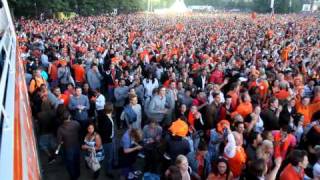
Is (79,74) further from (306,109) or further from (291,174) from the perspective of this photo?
(291,174)

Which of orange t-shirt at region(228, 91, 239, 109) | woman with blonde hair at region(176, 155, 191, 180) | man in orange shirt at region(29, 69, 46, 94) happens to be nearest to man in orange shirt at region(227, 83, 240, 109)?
orange t-shirt at region(228, 91, 239, 109)

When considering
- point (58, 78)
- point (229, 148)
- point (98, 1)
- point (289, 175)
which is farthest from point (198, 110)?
point (98, 1)

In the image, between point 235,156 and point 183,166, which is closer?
point 183,166

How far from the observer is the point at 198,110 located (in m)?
8.03

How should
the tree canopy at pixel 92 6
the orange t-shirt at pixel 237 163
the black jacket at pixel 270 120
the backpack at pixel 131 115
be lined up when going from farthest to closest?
the tree canopy at pixel 92 6
the backpack at pixel 131 115
the black jacket at pixel 270 120
the orange t-shirt at pixel 237 163

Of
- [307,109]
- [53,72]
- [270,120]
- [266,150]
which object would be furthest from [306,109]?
[53,72]

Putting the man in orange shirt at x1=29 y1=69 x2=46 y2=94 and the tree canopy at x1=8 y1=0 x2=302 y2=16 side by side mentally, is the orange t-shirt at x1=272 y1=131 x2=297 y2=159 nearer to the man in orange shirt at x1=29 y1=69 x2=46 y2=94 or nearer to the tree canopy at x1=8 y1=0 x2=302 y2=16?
the man in orange shirt at x1=29 y1=69 x2=46 y2=94

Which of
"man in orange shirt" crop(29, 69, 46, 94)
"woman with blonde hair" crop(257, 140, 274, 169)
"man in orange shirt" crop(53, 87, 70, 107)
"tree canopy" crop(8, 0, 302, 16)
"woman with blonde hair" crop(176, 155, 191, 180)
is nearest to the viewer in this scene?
"woman with blonde hair" crop(176, 155, 191, 180)

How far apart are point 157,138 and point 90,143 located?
108 centimetres

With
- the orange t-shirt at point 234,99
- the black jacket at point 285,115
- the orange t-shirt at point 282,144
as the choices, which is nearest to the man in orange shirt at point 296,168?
the orange t-shirt at point 282,144

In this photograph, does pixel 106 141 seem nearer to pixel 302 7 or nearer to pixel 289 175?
pixel 289 175

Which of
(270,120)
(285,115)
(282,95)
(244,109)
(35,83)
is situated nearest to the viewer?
(270,120)

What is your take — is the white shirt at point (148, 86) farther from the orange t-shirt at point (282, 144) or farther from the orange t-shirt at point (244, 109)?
the orange t-shirt at point (282, 144)

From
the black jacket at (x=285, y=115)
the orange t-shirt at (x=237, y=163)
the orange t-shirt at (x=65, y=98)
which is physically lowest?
the orange t-shirt at (x=237, y=163)
